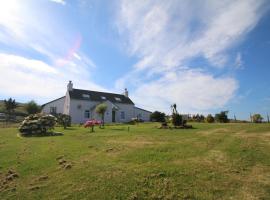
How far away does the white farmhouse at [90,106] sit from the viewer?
1658 inches

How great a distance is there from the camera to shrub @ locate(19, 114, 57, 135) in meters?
20.7

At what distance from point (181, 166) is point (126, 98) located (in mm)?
43562

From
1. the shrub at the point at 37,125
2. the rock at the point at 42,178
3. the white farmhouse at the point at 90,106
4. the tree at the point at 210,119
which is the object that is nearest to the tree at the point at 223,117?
the tree at the point at 210,119

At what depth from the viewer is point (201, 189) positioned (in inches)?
263

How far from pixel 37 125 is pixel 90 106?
23013 mm

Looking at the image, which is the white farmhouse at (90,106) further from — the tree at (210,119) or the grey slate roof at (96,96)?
the tree at (210,119)

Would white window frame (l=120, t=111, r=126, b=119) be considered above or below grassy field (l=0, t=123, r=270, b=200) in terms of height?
above

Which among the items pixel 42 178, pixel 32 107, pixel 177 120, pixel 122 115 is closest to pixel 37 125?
pixel 177 120

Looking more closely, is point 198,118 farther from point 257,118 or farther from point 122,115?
point 122,115

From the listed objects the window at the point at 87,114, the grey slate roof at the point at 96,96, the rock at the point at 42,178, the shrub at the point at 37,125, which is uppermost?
the grey slate roof at the point at 96,96

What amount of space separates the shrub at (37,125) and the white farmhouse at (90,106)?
19.0 meters

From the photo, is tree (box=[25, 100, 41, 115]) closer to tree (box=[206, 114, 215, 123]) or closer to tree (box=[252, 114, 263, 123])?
tree (box=[206, 114, 215, 123])

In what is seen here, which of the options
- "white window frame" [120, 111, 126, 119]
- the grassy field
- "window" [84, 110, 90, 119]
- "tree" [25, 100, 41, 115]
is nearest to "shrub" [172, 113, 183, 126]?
the grassy field

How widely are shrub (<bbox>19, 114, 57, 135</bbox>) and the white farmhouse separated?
750 inches
